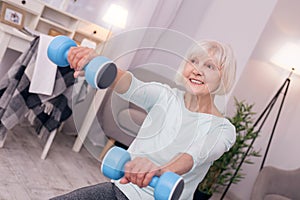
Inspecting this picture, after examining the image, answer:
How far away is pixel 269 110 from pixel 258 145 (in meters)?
0.39

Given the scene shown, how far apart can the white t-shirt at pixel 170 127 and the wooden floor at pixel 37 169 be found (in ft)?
3.96

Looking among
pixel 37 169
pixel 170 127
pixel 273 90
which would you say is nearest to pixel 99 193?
pixel 170 127

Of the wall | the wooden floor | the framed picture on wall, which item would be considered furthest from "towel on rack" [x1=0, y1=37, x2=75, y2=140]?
the wall

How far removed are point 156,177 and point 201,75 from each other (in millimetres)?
190

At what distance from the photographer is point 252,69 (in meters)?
3.76

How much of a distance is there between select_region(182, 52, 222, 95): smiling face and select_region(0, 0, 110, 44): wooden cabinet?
2.13 meters

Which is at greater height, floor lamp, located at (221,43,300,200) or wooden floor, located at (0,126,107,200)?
floor lamp, located at (221,43,300,200)

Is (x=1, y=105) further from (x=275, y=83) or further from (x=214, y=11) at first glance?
(x=275, y=83)

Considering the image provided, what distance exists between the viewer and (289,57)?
3.43 metres

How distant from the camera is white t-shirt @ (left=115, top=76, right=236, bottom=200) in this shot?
1.95ft

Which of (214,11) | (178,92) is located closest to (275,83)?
(214,11)

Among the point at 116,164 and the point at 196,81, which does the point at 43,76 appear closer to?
the point at 196,81

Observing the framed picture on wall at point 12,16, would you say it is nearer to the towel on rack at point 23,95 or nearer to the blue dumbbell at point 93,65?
the towel on rack at point 23,95

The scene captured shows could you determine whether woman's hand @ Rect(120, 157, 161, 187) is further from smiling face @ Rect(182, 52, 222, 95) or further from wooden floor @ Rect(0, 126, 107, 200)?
wooden floor @ Rect(0, 126, 107, 200)
